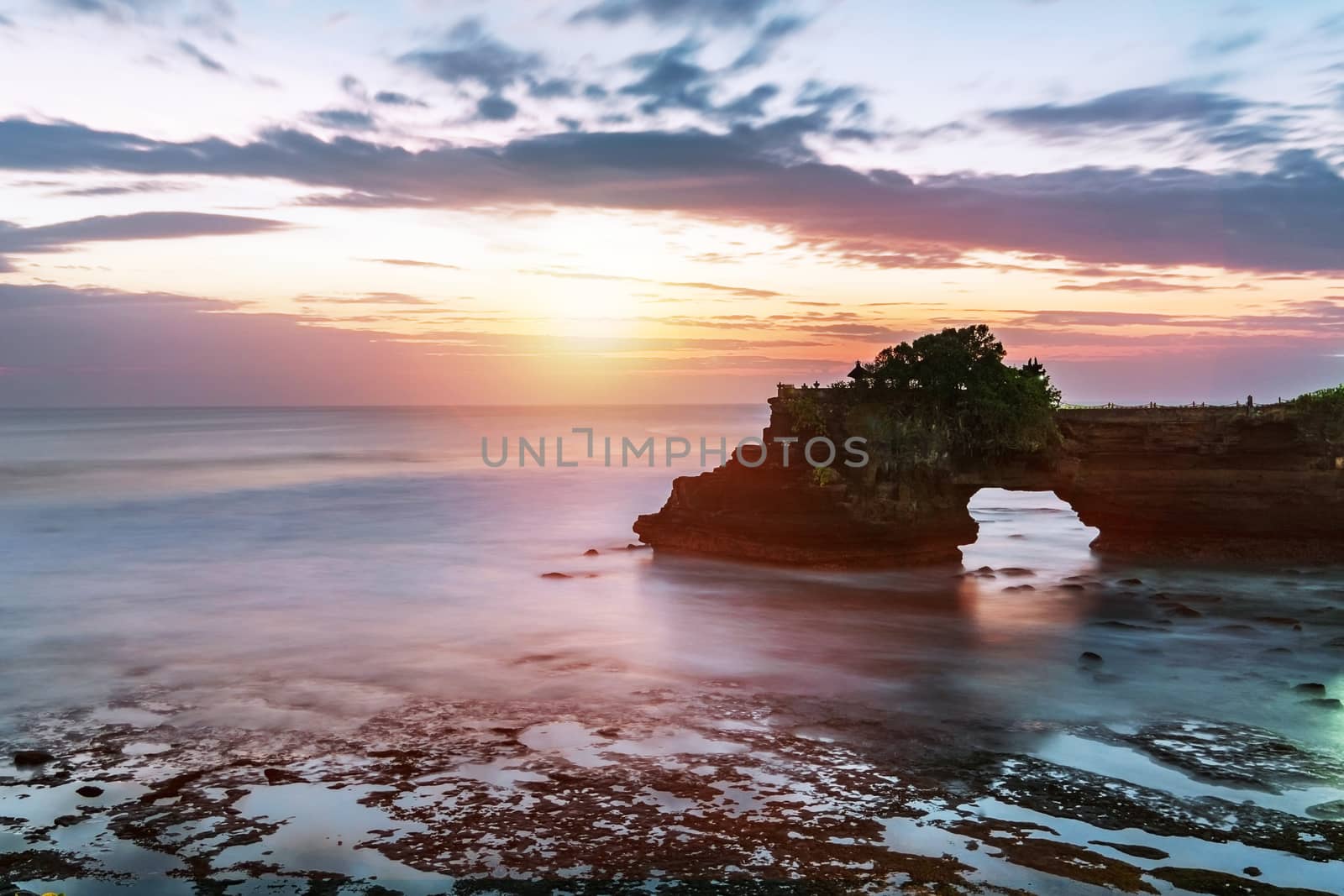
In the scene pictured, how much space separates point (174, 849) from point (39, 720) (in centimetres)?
724

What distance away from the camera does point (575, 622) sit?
25422 millimetres

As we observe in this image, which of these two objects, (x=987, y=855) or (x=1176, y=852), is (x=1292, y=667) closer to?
(x=1176, y=852)

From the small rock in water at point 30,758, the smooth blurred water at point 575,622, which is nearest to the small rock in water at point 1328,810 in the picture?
the smooth blurred water at point 575,622

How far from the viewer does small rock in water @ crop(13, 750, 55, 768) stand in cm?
1420

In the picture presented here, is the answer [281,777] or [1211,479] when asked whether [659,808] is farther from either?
[1211,479]

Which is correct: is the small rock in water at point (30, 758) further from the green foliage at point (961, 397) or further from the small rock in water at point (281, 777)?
the green foliage at point (961, 397)

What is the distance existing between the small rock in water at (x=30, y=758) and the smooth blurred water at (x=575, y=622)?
2.74 m

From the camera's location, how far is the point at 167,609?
26.9 metres

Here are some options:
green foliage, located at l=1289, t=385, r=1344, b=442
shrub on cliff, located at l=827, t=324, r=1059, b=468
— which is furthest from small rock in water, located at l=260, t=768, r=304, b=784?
green foliage, located at l=1289, t=385, r=1344, b=442

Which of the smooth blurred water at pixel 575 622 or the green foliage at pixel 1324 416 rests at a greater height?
the green foliage at pixel 1324 416

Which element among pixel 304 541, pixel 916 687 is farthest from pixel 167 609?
pixel 916 687

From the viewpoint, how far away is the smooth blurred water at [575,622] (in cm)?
1869

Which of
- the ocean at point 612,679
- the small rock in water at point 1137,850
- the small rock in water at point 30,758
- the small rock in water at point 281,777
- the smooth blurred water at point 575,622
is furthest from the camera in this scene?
the smooth blurred water at point 575,622

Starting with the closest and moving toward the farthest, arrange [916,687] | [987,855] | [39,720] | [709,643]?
[987,855] < [39,720] < [916,687] < [709,643]
